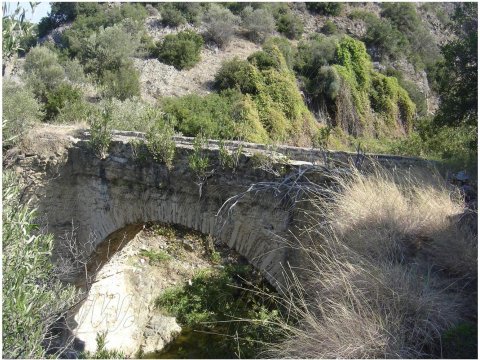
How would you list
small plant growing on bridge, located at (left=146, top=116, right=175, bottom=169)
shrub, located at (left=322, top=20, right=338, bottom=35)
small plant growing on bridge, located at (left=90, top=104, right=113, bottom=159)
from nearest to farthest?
small plant growing on bridge, located at (left=146, top=116, right=175, bottom=169)
small plant growing on bridge, located at (left=90, top=104, right=113, bottom=159)
shrub, located at (left=322, top=20, right=338, bottom=35)

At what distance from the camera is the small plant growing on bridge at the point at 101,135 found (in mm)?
7203

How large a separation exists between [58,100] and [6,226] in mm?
8951

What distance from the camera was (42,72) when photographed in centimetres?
1458

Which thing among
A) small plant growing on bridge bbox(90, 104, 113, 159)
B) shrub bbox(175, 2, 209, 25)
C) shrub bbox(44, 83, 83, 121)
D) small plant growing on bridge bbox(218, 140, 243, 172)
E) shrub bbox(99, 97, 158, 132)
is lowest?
shrub bbox(44, 83, 83, 121)

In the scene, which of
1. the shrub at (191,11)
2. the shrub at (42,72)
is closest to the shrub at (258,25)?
the shrub at (191,11)

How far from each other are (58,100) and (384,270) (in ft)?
34.6

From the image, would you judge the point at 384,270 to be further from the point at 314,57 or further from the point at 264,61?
the point at 314,57

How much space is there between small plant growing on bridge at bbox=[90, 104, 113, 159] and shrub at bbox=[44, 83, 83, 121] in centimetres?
479

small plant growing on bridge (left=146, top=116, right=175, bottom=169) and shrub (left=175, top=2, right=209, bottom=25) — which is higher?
small plant growing on bridge (left=146, top=116, right=175, bottom=169)

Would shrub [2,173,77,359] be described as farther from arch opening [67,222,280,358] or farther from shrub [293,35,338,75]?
shrub [293,35,338,75]

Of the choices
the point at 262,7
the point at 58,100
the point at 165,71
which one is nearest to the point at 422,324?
the point at 58,100

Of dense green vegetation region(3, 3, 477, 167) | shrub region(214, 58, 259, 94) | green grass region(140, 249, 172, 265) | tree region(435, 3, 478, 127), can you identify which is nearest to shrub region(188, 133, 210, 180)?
tree region(435, 3, 478, 127)

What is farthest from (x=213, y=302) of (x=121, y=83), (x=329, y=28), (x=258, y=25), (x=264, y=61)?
(x=329, y=28)

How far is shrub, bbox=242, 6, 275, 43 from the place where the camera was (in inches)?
832
